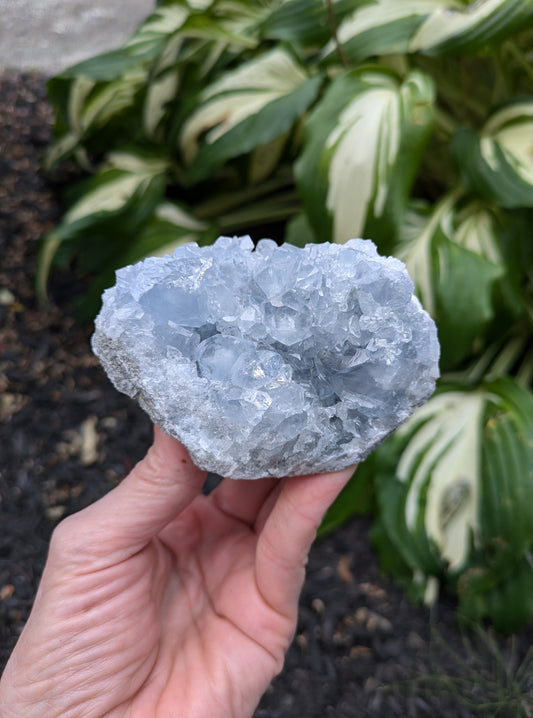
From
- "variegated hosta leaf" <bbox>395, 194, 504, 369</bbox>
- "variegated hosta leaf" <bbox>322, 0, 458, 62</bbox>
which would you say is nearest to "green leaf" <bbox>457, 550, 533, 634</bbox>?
"variegated hosta leaf" <bbox>395, 194, 504, 369</bbox>

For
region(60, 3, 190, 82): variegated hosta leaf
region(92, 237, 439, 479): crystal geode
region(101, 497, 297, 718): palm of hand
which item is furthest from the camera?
region(60, 3, 190, 82): variegated hosta leaf

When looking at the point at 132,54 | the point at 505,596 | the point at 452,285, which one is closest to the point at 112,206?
the point at 132,54

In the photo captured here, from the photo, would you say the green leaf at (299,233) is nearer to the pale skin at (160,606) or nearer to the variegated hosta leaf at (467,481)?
the variegated hosta leaf at (467,481)

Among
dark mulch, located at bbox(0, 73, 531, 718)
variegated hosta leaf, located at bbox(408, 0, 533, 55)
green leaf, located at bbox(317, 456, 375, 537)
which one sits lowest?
dark mulch, located at bbox(0, 73, 531, 718)

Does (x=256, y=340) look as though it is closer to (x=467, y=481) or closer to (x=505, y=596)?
(x=467, y=481)

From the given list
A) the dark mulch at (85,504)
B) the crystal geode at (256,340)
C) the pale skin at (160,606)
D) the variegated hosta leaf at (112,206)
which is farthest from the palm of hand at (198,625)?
the variegated hosta leaf at (112,206)

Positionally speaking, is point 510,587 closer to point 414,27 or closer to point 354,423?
point 354,423

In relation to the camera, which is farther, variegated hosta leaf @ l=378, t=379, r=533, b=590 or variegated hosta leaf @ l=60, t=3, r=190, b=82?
variegated hosta leaf @ l=60, t=3, r=190, b=82

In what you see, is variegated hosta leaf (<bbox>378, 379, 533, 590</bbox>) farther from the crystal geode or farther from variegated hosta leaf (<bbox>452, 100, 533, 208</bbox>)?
the crystal geode
